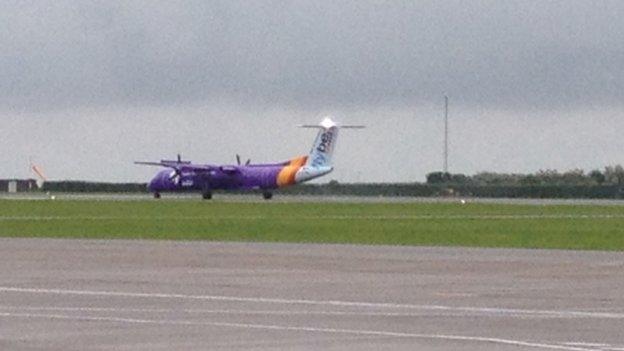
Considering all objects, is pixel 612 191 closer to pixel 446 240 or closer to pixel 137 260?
pixel 446 240

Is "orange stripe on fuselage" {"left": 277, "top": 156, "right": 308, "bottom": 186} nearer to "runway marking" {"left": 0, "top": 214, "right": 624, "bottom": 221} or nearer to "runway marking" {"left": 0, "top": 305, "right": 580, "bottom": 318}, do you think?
"runway marking" {"left": 0, "top": 214, "right": 624, "bottom": 221}

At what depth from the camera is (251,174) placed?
146m

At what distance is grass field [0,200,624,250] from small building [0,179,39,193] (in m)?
96.9

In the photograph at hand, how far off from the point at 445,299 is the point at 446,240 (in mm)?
27153

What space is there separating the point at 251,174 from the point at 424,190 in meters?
26.3

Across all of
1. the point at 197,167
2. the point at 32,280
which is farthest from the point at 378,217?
the point at 197,167

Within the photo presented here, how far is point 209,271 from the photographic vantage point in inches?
1437

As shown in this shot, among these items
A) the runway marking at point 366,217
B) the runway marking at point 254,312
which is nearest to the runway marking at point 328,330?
the runway marking at point 254,312

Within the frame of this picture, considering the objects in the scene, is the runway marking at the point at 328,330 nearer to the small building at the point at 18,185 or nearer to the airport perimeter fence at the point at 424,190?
the airport perimeter fence at the point at 424,190

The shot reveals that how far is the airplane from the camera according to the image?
144 metres

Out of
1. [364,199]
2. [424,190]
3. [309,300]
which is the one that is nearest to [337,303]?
[309,300]

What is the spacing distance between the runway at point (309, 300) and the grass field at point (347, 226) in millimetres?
10543

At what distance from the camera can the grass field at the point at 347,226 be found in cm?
5619

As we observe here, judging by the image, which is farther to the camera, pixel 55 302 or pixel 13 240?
pixel 13 240
